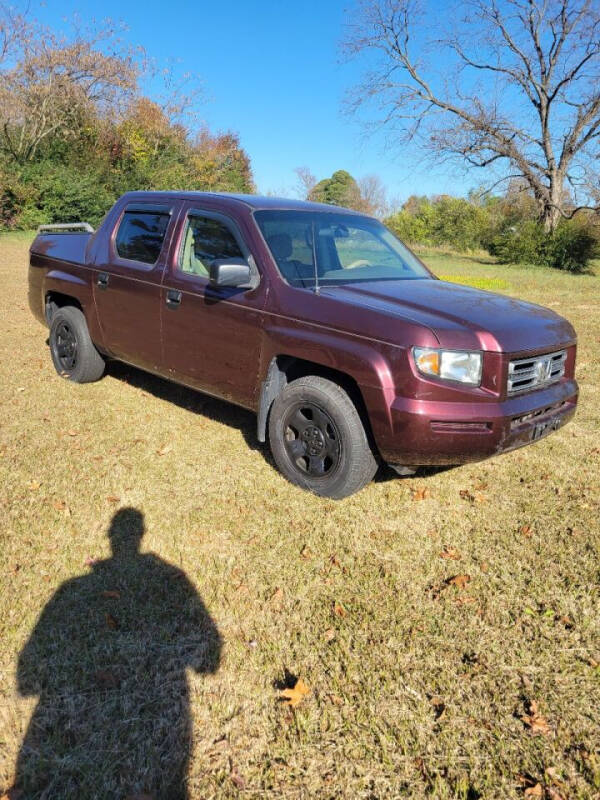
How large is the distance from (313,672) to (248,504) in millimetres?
1497

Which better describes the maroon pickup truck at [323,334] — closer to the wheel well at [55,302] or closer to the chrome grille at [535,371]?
the chrome grille at [535,371]

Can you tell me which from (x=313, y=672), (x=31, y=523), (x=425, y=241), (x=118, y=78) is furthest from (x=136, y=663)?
(x=425, y=241)

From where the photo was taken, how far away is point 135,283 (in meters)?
4.88

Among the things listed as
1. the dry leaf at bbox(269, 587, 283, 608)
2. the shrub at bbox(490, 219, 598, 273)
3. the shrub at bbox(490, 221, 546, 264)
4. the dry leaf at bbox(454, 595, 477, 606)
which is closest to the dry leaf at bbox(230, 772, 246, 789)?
the dry leaf at bbox(269, 587, 283, 608)

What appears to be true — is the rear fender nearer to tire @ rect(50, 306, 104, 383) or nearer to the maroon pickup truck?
the maroon pickup truck

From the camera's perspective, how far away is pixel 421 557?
11.0 feet

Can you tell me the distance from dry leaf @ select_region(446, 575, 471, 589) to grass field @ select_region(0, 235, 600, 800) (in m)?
0.01

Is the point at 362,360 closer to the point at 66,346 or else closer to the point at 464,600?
the point at 464,600

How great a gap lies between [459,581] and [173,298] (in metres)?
2.85

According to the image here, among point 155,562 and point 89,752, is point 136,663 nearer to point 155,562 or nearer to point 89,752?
point 89,752

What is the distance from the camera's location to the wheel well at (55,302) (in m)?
6.04

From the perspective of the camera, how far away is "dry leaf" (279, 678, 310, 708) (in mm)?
2331

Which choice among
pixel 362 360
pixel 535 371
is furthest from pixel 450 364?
pixel 535 371

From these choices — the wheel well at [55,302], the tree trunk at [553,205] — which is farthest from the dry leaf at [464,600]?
the tree trunk at [553,205]
